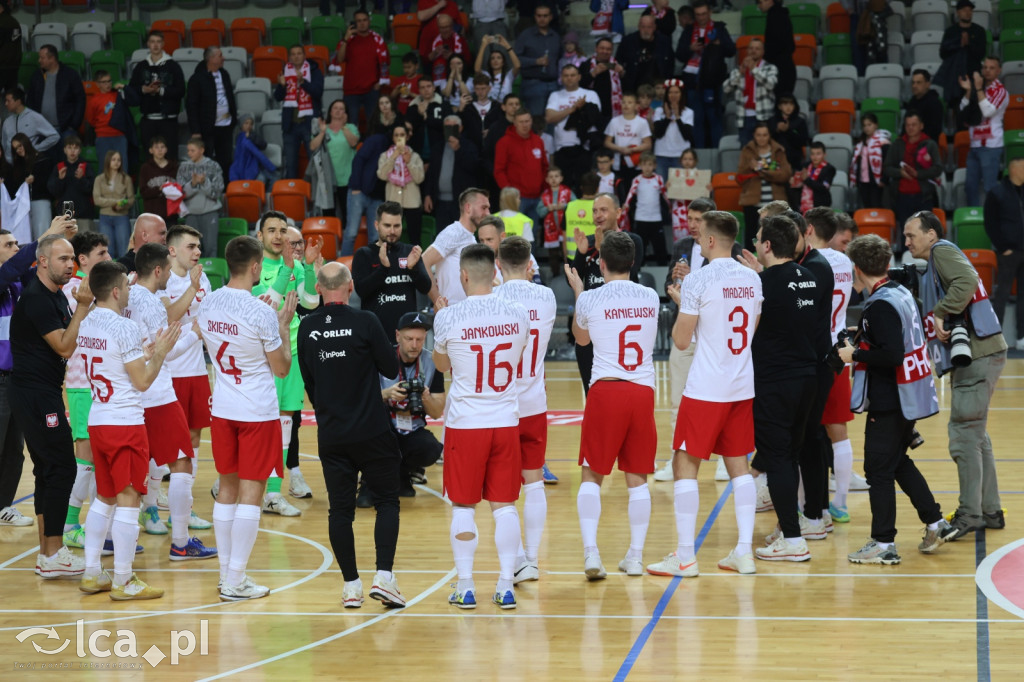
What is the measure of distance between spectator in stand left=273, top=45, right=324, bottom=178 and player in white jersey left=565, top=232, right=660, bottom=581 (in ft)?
40.2

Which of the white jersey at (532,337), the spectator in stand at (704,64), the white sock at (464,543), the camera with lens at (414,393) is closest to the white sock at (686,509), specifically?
the white jersey at (532,337)

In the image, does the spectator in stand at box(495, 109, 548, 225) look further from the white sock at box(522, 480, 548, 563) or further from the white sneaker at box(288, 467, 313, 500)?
the white sock at box(522, 480, 548, 563)

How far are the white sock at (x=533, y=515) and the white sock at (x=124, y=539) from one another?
247 cm

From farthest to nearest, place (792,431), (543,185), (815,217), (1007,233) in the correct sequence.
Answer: (543,185) → (1007,233) → (815,217) → (792,431)

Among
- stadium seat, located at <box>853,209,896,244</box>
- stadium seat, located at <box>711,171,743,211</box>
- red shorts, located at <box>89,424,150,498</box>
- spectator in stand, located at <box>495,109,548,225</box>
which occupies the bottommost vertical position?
red shorts, located at <box>89,424,150,498</box>

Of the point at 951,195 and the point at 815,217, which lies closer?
the point at 815,217

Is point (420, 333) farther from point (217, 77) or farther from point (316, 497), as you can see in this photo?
point (217, 77)

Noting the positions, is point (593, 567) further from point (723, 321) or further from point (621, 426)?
point (723, 321)

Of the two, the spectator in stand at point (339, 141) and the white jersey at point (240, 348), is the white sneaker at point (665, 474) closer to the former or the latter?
the white jersey at point (240, 348)

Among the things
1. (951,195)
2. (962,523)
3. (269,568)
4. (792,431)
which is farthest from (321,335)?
(951,195)

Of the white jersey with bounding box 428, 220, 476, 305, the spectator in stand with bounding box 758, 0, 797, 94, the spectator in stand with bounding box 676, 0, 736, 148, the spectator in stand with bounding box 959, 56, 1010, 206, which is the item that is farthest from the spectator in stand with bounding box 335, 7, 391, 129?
the spectator in stand with bounding box 959, 56, 1010, 206

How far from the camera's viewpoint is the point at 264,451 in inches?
287

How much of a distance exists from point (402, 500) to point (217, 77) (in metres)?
10.9

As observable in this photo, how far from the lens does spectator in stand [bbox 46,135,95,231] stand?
57.8 feet
